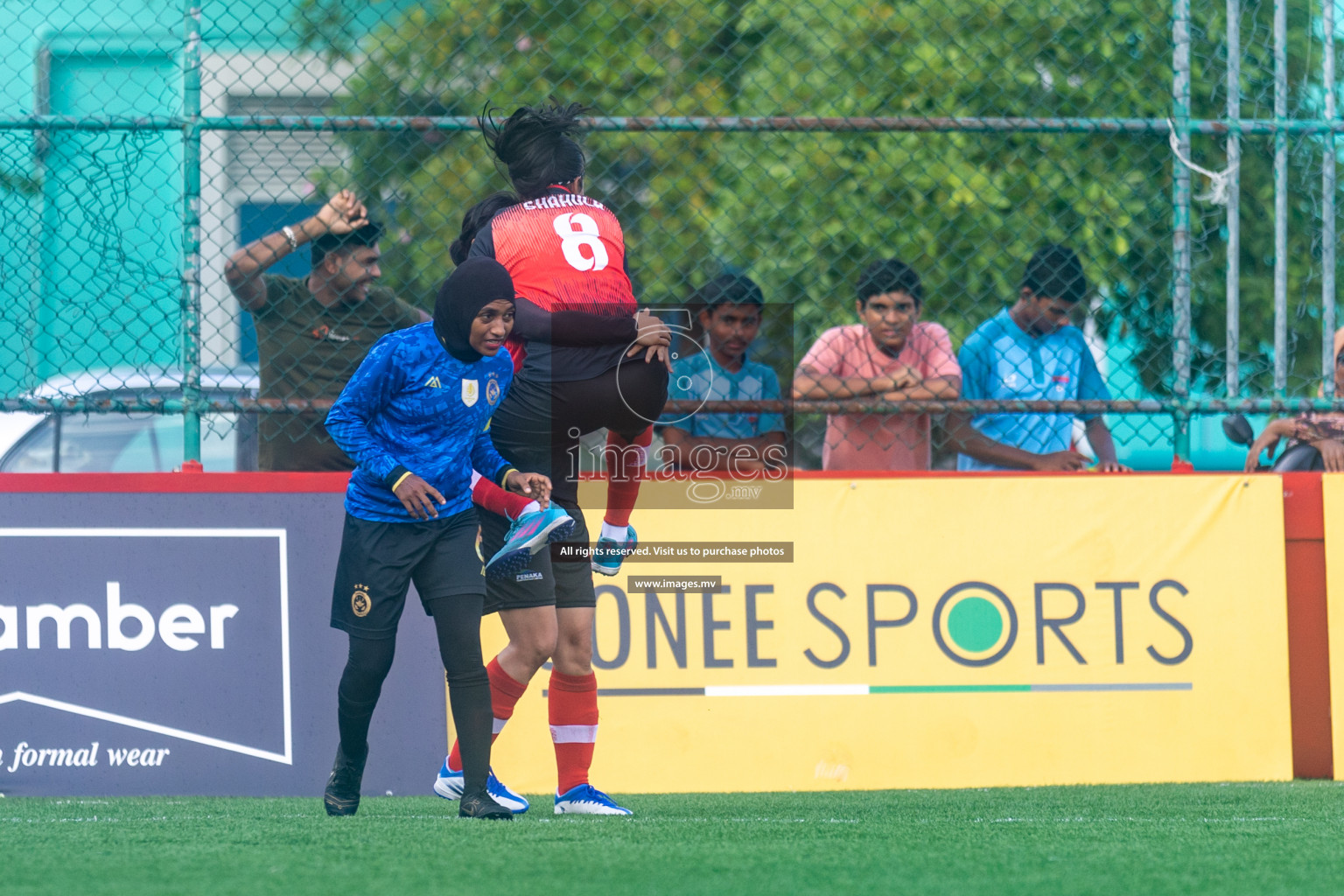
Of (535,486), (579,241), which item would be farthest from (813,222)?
(535,486)

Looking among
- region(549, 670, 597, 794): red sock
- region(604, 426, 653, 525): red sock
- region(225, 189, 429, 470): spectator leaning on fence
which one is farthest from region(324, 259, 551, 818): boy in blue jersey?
region(225, 189, 429, 470): spectator leaning on fence

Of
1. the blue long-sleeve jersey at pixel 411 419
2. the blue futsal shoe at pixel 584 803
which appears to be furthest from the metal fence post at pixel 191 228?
the blue futsal shoe at pixel 584 803

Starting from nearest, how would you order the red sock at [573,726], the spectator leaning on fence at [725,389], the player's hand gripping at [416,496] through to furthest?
the player's hand gripping at [416,496] < the red sock at [573,726] < the spectator leaning on fence at [725,389]

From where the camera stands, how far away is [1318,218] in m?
6.07

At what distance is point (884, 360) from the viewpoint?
242 inches

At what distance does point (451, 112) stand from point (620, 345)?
19.8ft

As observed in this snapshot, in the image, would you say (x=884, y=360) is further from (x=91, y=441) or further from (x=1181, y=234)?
(x=91, y=441)

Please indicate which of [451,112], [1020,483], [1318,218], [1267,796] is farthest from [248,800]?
[451,112]

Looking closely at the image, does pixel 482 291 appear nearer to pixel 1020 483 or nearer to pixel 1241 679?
pixel 1020 483

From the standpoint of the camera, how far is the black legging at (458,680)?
4609 millimetres

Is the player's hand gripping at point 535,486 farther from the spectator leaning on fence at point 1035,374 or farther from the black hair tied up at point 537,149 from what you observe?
the spectator leaning on fence at point 1035,374

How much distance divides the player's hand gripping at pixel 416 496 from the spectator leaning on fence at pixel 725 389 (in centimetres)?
161

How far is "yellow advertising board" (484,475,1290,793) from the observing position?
19.4 feet

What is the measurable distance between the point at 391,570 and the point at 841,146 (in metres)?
5.54
